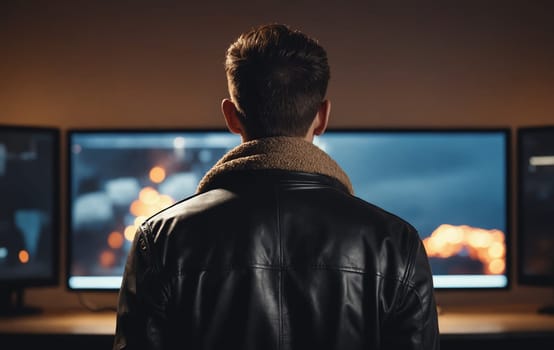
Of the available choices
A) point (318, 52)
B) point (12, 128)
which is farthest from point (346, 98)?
point (318, 52)

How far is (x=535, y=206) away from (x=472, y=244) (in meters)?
0.28

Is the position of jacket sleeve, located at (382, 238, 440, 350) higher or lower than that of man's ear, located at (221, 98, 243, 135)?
lower

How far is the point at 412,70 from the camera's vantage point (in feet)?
9.34

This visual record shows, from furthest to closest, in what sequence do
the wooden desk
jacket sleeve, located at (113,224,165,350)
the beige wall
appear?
the beige wall → the wooden desk → jacket sleeve, located at (113,224,165,350)

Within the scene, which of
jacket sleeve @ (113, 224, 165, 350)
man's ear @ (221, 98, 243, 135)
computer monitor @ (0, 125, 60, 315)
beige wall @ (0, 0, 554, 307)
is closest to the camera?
jacket sleeve @ (113, 224, 165, 350)

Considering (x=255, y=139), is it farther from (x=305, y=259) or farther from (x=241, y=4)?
(x=241, y=4)

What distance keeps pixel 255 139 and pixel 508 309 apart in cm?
189

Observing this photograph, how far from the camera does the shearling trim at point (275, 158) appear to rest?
114cm

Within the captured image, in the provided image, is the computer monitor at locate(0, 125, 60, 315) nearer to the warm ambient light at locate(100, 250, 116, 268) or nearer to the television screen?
the warm ambient light at locate(100, 250, 116, 268)

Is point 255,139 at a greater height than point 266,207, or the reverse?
point 255,139

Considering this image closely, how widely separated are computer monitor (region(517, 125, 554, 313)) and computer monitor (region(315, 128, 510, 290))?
6 centimetres

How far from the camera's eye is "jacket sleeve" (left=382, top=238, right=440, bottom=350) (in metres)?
1.13

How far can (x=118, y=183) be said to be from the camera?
261cm

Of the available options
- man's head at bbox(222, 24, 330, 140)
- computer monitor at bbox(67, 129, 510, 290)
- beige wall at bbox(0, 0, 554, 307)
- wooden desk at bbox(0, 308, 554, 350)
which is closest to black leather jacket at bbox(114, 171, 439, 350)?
man's head at bbox(222, 24, 330, 140)
